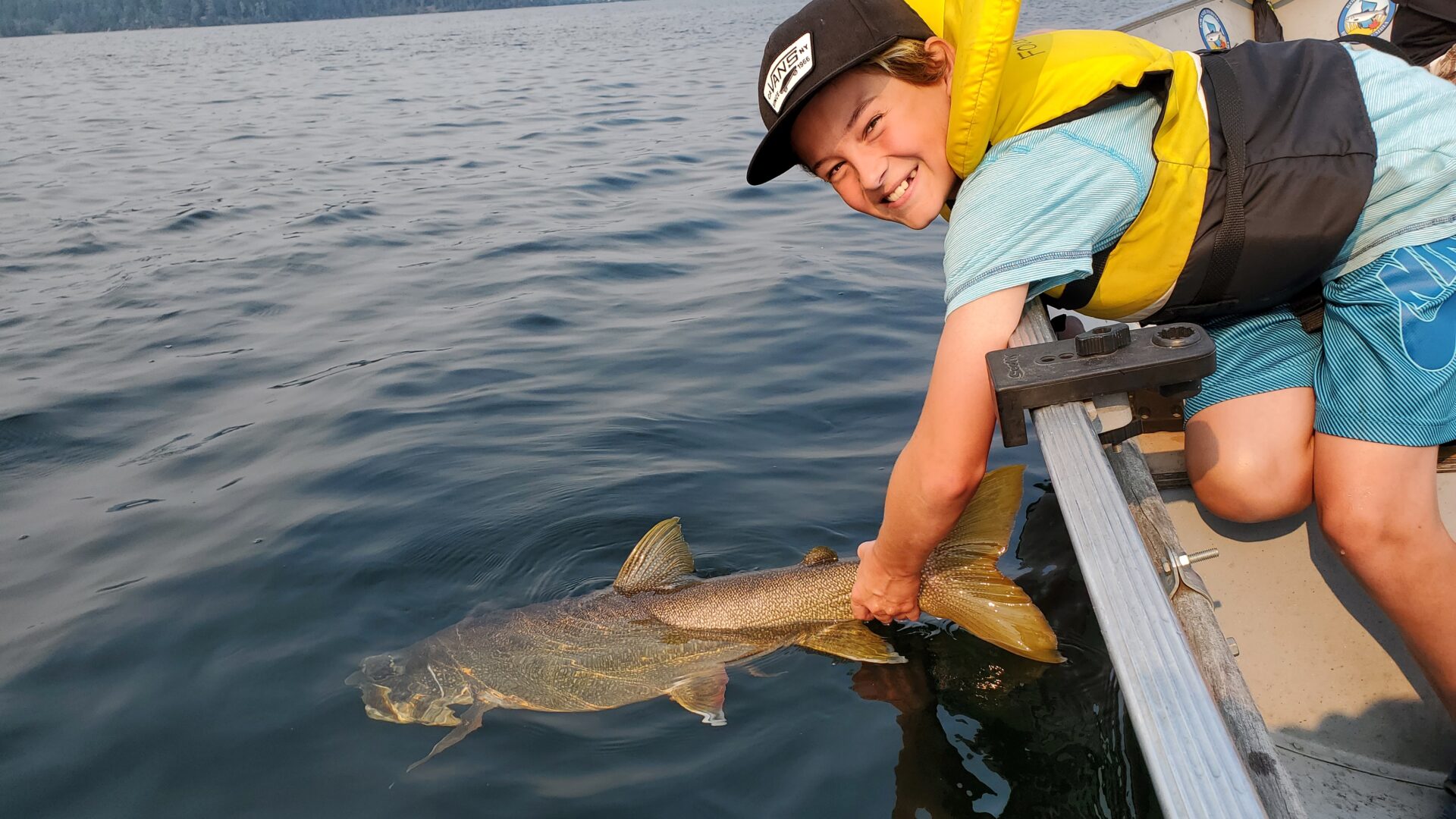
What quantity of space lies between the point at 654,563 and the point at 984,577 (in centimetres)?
124

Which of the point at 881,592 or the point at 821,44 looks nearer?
the point at 821,44

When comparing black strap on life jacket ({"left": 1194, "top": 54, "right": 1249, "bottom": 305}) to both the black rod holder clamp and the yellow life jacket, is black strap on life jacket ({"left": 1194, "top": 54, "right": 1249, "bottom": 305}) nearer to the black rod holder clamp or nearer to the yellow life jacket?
the yellow life jacket

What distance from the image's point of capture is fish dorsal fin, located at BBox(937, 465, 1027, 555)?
10.4ft

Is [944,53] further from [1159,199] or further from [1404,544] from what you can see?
[1404,544]

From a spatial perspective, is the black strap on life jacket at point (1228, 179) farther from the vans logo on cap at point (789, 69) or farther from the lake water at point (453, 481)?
the lake water at point (453, 481)

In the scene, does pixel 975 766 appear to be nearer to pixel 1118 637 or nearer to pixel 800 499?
pixel 1118 637

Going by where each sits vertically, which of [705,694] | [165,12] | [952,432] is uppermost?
[952,432]

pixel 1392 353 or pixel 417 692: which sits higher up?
pixel 1392 353

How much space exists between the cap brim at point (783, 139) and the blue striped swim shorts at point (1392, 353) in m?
1.50

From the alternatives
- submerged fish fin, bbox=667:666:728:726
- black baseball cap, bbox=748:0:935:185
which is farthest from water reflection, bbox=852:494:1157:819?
black baseball cap, bbox=748:0:935:185

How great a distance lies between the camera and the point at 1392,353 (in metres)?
2.71

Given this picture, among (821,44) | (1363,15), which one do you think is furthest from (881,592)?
(1363,15)

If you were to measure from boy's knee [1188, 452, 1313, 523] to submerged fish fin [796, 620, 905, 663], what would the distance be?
1.17 meters

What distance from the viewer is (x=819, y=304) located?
25.4 ft
